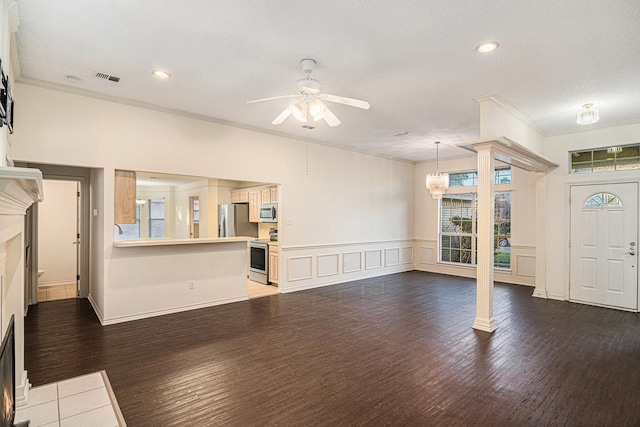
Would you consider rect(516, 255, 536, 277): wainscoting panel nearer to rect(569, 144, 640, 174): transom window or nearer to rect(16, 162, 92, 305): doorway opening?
rect(569, 144, 640, 174): transom window

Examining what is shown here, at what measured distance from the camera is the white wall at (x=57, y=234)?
6.62 meters

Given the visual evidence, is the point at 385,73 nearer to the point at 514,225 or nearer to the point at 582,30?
the point at 582,30

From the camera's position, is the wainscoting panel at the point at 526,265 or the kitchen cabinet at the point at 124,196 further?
the wainscoting panel at the point at 526,265

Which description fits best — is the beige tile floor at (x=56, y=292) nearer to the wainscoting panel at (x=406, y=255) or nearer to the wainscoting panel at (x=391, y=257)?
the wainscoting panel at (x=391, y=257)

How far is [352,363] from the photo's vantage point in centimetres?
331

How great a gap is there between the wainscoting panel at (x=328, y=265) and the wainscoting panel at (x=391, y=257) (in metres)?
1.73

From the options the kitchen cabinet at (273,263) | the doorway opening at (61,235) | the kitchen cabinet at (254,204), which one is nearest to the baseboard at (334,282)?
the kitchen cabinet at (273,263)

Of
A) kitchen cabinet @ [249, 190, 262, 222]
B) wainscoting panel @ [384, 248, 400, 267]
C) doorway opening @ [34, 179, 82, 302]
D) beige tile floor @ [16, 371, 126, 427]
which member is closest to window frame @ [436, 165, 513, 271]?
wainscoting panel @ [384, 248, 400, 267]

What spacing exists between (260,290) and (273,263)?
635 millimetres

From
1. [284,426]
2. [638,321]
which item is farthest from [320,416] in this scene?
[638,321]

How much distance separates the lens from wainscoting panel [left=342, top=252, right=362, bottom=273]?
738 centimetres

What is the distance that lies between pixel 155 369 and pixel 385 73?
12.4ft

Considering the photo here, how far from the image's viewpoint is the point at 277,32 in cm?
281

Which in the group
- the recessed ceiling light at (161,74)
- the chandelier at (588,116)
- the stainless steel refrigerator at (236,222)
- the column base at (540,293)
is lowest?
the column base at (540,293)
